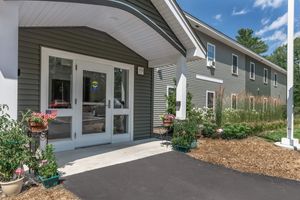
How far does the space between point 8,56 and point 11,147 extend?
1.21m

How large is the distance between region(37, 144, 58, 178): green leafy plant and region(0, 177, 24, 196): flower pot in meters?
0.30

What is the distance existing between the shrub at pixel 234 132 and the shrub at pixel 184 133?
2187mm

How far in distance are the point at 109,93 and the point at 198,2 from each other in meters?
17.2

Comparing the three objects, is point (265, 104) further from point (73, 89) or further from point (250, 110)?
point (73, 89)

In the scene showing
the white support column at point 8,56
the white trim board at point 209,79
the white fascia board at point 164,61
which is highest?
the white trim board at point 209,79

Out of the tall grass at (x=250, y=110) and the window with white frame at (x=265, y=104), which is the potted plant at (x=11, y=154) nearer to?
→ the tall grass at (x=250, y=110)

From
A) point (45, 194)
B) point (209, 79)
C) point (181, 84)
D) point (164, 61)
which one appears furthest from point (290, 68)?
point (209, 79)

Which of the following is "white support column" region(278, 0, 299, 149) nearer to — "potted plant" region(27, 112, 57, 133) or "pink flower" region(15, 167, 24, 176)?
"potted plant" region(27, 112, 57, 133)

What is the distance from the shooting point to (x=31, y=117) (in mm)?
3832

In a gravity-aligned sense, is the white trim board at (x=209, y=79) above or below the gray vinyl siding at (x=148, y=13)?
below

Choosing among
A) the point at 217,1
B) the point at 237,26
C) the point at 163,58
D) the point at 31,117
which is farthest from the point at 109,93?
the point at 237,26

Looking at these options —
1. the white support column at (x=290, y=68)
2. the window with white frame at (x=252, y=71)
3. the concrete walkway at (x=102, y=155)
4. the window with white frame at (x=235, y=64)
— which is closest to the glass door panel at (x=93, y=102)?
the concrete walkway at (x=102, y=155)

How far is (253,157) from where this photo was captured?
5.99 metres

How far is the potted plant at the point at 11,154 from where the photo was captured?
→ 130 inches
